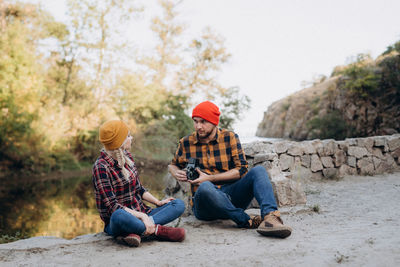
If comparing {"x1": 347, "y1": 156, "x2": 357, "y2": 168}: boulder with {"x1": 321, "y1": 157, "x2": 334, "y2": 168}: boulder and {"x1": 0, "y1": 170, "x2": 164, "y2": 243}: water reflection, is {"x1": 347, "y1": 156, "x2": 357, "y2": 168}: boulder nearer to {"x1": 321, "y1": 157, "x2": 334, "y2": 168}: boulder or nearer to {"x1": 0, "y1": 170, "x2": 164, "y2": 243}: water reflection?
{"x1": 321, "y1": 157, "x2": 334, "y2": 168}: boulder

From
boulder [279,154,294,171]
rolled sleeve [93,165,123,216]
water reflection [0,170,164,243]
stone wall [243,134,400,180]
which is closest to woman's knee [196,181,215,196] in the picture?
rolled sleeve [93,165,123,216]

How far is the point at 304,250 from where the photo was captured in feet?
7.22

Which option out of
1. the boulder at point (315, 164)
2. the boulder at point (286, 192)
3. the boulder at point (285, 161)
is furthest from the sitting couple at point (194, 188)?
the boulder at point (315, 164)

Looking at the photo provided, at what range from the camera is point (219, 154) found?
3.11 metres

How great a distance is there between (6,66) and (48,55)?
16.1 feet

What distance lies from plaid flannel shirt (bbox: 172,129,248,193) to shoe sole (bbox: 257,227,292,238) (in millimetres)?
662

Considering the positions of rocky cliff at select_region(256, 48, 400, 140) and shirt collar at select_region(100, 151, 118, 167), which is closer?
shirt collar at select_region(100, 151, 118, 167)

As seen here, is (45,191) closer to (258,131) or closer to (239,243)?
(239,243)

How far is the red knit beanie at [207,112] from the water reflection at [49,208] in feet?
11.5

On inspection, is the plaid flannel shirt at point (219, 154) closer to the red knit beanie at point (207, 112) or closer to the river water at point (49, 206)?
the red knit beanie at point (207, 112)

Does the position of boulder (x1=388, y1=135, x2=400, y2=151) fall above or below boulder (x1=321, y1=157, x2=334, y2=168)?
above

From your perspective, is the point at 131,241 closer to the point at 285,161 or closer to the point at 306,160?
the point at 285,161

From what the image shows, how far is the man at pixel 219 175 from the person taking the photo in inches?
111

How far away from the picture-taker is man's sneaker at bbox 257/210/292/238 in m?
2.48
